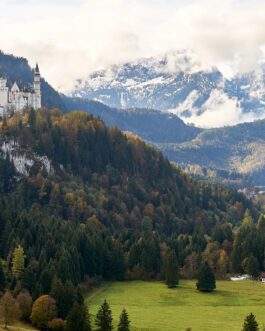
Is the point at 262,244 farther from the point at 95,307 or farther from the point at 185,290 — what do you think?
the point at 95,307

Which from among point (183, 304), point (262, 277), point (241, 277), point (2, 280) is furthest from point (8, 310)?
point (241, 277)

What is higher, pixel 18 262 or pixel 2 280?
pixel 18 262

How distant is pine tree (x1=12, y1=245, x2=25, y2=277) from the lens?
151 m

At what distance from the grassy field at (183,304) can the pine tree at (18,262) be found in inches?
570

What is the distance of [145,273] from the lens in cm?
17975

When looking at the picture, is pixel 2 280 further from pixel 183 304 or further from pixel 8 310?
pixel 183 304

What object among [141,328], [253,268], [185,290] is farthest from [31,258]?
[253,268]

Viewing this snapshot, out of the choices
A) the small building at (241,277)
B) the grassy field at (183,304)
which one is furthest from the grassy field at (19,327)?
the small building at (241,277)

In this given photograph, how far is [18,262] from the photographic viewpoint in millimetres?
153250

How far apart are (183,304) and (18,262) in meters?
33.9

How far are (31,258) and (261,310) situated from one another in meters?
48.5

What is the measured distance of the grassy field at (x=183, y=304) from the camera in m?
126

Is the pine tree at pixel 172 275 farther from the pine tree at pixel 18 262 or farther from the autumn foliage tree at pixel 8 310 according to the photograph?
the autumn foliage tree at pixel 8 310

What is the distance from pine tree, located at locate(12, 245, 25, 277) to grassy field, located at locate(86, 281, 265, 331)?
47.5 ft
